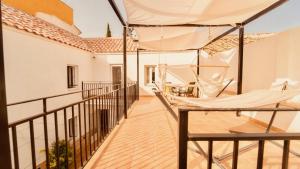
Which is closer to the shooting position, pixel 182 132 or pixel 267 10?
pixel 182 132

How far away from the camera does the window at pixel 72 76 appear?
9.68 meters

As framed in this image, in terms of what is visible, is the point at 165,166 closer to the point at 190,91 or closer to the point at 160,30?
the point at 160,30

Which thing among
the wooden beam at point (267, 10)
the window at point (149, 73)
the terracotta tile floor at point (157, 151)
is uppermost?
the wooden beam at point (267, 10)

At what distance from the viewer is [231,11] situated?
123 inches

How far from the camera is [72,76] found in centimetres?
995

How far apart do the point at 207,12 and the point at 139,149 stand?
2.43 meters

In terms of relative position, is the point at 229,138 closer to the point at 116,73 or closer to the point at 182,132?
the point at 182,132

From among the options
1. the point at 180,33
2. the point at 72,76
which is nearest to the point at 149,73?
the point at 72,76

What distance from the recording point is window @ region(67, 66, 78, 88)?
9683mm

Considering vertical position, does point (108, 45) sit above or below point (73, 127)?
above

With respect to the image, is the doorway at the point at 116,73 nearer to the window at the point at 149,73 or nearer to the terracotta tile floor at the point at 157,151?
the window at the point at 149,73

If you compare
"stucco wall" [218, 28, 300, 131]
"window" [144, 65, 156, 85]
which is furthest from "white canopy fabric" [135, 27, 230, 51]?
"window" [144, 65, 156, 85]

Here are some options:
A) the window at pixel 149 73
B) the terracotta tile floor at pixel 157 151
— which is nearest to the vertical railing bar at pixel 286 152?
the terracotta tile floor at pixel 157 151

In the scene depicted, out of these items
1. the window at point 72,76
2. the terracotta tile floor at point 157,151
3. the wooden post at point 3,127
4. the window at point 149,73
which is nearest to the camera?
the wooden post at point 3,127
